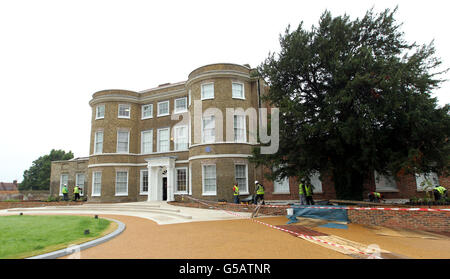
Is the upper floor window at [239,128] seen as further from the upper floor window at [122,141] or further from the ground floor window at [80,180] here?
the ground floor window at [80,180]

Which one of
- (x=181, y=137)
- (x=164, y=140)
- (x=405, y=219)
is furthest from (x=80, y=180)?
A: (x=405, y=219)

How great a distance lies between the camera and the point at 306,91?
42.1 ft

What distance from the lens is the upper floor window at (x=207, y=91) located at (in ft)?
62.7

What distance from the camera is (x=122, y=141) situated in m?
23.0

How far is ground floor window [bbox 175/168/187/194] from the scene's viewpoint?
68.3 feet

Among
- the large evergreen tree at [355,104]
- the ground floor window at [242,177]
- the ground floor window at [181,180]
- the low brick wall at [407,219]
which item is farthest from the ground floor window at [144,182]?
the low brick wall at [407,219]

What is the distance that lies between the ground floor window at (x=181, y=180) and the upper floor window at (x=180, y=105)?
5238mm

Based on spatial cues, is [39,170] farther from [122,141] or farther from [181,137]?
[181,137]

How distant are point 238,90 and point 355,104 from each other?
33.1 feet

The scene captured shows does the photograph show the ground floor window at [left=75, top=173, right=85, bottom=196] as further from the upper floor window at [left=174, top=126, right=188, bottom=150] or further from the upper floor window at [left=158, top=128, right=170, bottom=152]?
the upper floor window at [left=174, top=126, right=188, bottom=150]

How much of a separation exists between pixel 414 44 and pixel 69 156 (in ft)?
257

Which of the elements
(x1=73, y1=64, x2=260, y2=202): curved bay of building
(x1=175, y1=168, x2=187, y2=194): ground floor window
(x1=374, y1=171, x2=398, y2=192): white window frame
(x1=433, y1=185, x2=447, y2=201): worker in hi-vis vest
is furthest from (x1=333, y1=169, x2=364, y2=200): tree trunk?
(x1=175, y1=168, x2=187, y2=194): ground floor window
